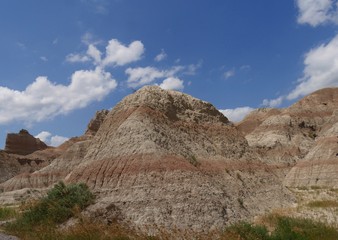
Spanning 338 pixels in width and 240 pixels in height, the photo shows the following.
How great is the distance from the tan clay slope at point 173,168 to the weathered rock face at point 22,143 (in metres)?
137

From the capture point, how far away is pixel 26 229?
25.5m

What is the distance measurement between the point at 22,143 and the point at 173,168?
153234 mm

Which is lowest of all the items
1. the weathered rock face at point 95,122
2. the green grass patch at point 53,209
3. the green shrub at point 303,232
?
the green shrub at point 303,232

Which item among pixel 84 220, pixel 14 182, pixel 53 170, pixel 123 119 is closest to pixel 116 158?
pixel 123 119

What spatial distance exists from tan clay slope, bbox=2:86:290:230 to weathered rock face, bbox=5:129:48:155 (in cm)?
13679

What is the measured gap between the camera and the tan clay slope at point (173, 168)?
106 ft

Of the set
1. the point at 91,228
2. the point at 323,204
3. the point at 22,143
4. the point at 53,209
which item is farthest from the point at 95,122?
the point at 91,228

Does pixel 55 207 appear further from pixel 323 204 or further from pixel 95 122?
pixel 95 122

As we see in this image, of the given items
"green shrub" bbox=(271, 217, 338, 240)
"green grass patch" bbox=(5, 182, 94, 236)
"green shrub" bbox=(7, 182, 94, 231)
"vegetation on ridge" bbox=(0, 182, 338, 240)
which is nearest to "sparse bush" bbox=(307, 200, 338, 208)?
"vegetation on ridge" bbox=(0, 182, 338, 240)

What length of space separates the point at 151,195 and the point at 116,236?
1740cm

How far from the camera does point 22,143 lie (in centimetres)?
17762

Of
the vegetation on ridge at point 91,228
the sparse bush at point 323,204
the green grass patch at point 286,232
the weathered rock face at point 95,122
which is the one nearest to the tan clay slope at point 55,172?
the weathered rock face at point 95,122

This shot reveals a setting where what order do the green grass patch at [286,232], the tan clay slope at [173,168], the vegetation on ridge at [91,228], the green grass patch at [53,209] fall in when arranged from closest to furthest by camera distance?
the vegetation on ridge at [91,228] < the green grass patch at [286,232] < the green grass patch at [53,209] < the tan clay slope at [173,168]

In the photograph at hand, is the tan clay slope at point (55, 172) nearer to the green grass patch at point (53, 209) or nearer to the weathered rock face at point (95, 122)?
the weathered rock face at point (95, 122)
